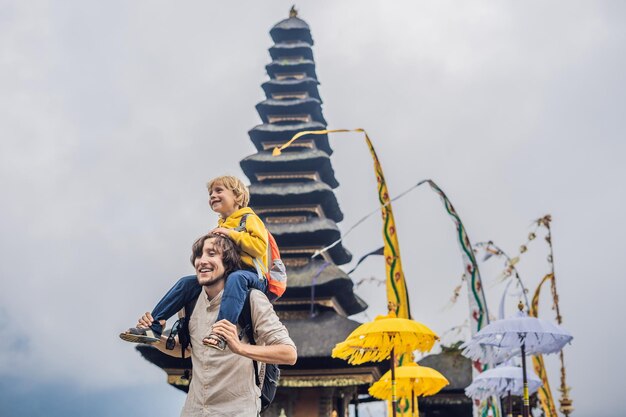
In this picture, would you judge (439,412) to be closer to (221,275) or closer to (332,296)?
(332,296)

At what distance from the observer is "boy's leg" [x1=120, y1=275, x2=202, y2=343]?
4043 millimetres

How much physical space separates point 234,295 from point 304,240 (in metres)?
25.7

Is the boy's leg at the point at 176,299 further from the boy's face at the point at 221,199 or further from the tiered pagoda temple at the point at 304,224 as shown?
the tiered pagoda temple at the point at 304,224

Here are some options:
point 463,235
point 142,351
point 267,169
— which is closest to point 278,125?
point 267,169

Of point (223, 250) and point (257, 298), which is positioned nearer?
point (257, 298)

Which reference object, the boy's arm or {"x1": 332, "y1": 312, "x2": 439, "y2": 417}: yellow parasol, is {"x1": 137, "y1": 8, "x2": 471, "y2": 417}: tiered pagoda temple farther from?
the boy's arm

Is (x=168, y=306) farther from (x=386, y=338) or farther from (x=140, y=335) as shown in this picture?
(x=386, y=338)

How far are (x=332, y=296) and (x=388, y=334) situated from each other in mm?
13553

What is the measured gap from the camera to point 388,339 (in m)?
14.7

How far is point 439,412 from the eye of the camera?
32000mm

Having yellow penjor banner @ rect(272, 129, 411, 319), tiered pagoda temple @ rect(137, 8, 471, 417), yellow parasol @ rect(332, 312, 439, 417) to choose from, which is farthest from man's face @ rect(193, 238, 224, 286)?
tiered pagoda temple @ rect(137, 8, 471, 417)

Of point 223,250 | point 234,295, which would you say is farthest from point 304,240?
point 234,295

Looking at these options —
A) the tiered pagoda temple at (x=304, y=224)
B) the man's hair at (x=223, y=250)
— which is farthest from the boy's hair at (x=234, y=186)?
the tiered pagoda temple at (x=304, y=224)

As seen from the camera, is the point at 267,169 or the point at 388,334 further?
the point at 267,169
